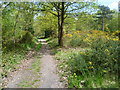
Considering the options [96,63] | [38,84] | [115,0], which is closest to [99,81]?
[96,63]

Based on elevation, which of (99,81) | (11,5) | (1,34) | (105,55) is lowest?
(99,81)

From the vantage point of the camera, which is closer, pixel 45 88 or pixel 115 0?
pixel 45 88

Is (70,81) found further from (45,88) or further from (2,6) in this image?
(2,6)

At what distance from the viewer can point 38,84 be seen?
10.2ft

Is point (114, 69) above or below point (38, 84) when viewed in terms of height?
above

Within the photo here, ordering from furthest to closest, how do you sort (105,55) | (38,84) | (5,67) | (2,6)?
(2,6) → (5,67) → (105,55) → (38,84)

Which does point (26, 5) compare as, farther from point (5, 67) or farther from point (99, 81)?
point (99, 81)

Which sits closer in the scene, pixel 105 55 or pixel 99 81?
pixel 99 81

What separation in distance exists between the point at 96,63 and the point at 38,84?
6.17 ft

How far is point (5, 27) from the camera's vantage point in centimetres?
704

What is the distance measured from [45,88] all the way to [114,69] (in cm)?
187

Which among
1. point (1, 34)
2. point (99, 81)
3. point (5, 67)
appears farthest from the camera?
point (1, 34)

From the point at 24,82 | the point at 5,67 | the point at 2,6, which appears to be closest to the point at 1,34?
the point at 2,6

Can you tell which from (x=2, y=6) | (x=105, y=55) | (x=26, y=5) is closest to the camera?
(x=105, y=55)
